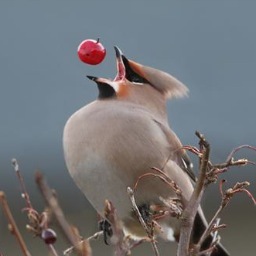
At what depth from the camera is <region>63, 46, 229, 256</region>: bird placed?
4.03 meters

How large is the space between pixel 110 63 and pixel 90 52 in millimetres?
13017

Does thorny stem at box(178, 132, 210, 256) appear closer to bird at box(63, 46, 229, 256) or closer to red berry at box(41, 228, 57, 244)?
red berry at box(41, 228, 57, 244)

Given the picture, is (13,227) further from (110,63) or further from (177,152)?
(110,63)

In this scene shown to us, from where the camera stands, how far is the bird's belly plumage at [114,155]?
4031mm

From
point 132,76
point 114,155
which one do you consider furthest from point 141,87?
point 114,155

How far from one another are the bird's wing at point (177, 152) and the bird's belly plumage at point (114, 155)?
0.03 metres

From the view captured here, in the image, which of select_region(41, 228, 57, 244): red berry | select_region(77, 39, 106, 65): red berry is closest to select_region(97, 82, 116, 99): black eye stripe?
select_region(77, 39, 106, 65): red berry

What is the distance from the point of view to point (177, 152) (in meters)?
4.32

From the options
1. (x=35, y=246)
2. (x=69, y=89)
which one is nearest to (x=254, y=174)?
(x=35, y=246)

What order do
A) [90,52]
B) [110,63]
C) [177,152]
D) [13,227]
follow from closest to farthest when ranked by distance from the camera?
[13,227] → [90,52] → [177,152] → [110,63]

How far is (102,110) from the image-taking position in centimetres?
421

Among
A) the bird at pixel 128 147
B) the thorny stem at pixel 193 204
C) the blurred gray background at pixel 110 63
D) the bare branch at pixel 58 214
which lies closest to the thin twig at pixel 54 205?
the bare branch at pixel 58 214

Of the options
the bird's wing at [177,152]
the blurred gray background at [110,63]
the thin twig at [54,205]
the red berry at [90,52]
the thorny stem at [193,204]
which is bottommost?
the blurred gray background at [110,63]

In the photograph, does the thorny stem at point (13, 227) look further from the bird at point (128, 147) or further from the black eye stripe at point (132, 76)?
the black eye stripe at point (132, 76)
